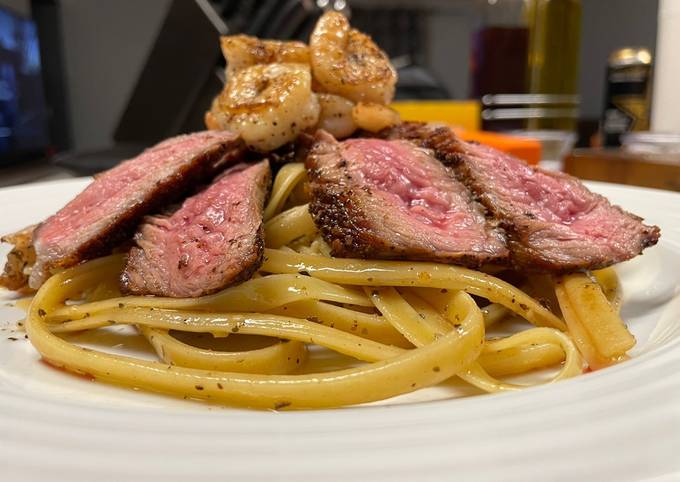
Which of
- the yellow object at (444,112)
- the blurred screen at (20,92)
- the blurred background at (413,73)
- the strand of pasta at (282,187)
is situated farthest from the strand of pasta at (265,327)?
the blurred screen at (20,92)

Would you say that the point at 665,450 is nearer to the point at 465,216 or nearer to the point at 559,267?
the point at 559,267

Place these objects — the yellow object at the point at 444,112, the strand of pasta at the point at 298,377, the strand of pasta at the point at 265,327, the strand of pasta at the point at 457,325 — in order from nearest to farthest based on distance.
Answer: the strand of pasta at the point at 298,377 → the strand of pasta at the point at 457,325 → the strand of pasta at the point at 265,327 → the yellow object at the point at 444,112

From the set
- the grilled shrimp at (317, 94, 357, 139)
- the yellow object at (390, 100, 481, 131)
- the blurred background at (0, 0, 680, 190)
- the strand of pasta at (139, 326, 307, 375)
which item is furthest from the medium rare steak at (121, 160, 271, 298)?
the yellow object at (390, 100, 481, 131)

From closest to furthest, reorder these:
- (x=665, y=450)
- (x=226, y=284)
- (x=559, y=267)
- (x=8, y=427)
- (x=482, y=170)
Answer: (x=665, y=450) → (x=8, y=427) → (x=226, y=284) → (x=559, y=267) → (x=482, y=170)

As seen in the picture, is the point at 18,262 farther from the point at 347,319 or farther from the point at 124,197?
the point at 347,319

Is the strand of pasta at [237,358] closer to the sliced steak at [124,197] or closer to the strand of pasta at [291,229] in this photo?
the sliced steak at [124,197]

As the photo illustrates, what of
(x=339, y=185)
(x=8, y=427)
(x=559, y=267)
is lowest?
(x=559, y=267)

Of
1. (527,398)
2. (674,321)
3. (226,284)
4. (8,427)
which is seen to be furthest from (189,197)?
(674,321)
